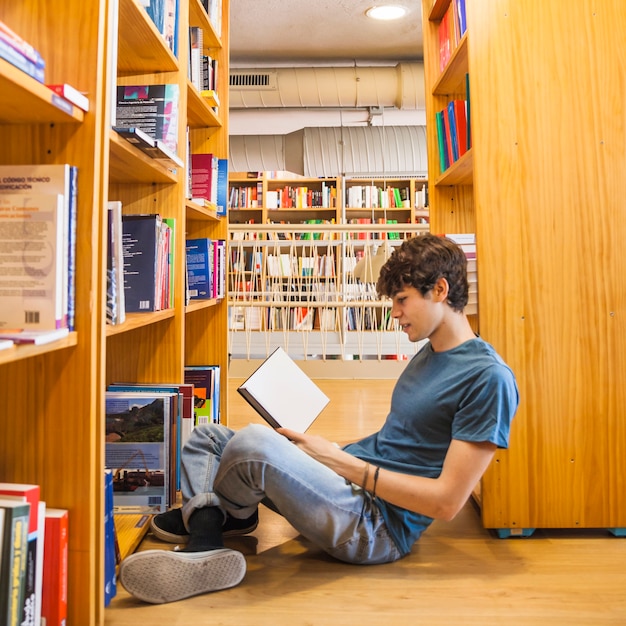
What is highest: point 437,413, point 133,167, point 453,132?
point 453,132

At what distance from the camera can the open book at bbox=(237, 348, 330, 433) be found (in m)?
1.38

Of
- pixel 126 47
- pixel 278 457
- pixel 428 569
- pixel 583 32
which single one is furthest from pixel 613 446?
pixel 126 47

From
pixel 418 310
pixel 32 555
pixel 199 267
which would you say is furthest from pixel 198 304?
pixel 32 555

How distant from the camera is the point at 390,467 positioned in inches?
50.7

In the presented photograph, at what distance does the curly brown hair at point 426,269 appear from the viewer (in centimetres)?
122

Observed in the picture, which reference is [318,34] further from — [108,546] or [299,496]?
[108,546]

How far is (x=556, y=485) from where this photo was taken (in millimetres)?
1478

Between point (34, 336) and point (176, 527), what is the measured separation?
80 centimetres

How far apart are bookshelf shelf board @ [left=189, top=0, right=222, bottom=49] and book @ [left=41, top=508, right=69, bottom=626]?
1.81 metres

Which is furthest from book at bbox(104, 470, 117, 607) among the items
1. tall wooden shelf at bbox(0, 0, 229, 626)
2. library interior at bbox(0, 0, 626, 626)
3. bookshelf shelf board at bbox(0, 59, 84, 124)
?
bookshelf shelf board at bbox(0, 59, 84, 124)

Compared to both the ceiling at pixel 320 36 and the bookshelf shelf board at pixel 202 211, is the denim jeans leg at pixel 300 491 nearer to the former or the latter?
the bookshelf shelf board at pixel 202 211

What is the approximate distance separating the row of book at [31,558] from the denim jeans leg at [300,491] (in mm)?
378

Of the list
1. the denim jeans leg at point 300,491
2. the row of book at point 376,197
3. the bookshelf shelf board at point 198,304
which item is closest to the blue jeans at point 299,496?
the denim jeans leg at point 300,491

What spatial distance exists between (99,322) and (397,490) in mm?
698
